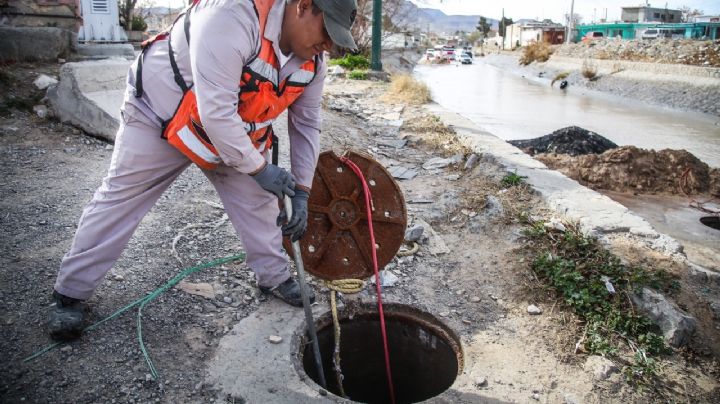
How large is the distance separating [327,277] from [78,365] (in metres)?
1.42

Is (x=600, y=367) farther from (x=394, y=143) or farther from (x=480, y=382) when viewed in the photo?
(x=394, y=143)

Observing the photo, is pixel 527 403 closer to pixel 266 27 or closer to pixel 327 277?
pixel 327 277

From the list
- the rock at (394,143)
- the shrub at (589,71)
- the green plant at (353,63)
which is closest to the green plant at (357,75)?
the green plant at (353,63)

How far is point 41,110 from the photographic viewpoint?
5727 millimetres

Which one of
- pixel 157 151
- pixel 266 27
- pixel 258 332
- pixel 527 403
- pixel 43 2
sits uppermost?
pixel 43 2

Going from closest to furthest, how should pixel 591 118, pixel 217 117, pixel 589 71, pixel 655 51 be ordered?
pixel 217 117, pixel 591 118, pixel 589 71, pixel 655 51

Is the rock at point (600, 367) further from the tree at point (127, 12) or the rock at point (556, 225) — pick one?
the tree at point (127, 12)

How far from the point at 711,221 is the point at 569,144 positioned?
2.59 metres

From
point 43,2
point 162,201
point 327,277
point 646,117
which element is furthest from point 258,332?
point 646,117

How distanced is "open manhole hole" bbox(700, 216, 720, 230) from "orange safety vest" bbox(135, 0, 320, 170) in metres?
5.79

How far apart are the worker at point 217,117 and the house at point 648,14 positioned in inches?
3525

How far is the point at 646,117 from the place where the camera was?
16.8m

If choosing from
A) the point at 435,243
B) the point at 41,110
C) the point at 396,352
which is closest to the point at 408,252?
the point at 435,243

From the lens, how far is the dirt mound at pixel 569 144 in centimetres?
830
